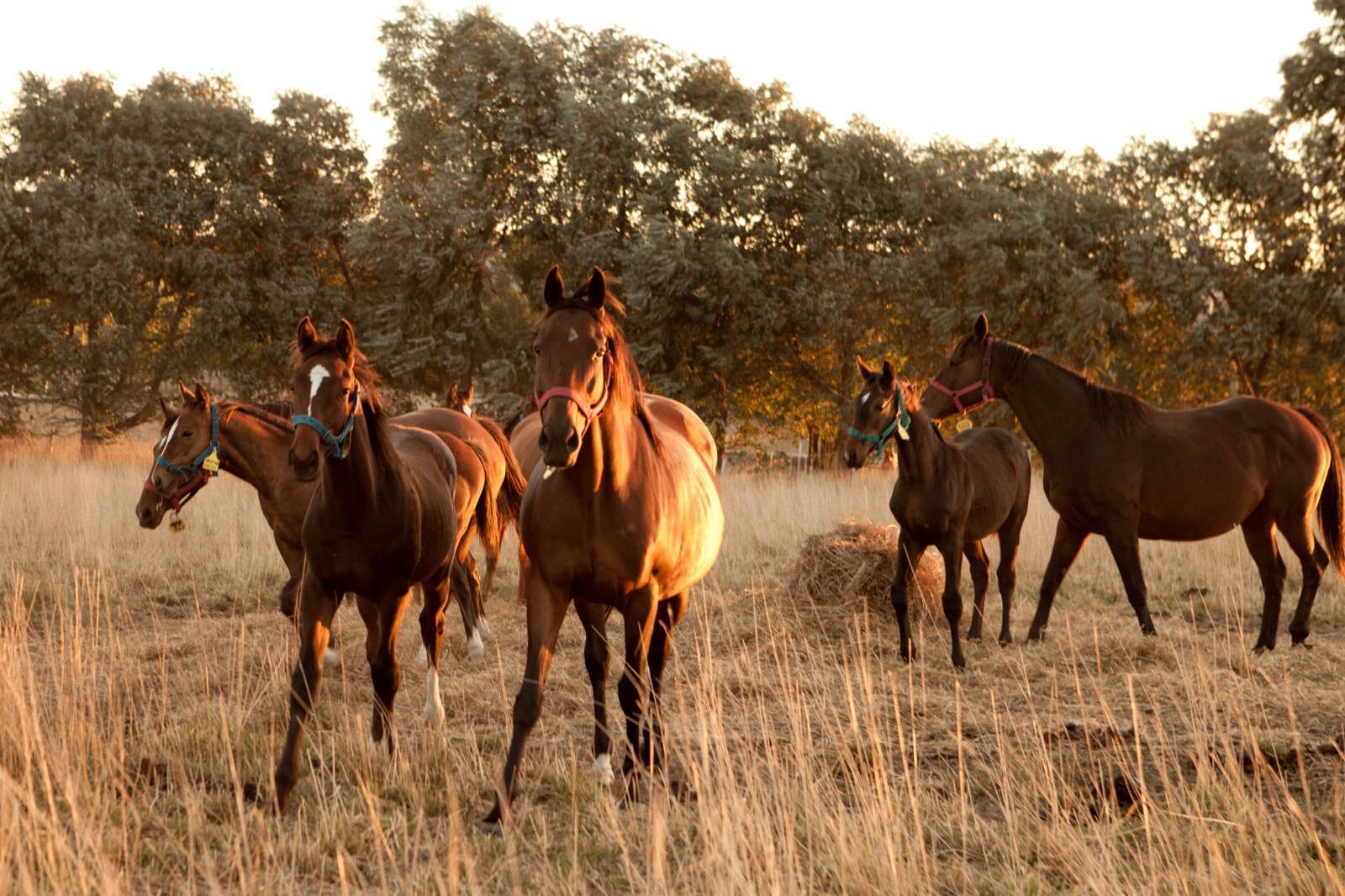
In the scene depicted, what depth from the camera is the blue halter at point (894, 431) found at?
6.75 metres

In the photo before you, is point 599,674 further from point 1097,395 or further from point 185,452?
point 1097,395

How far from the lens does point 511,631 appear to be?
25.3ft

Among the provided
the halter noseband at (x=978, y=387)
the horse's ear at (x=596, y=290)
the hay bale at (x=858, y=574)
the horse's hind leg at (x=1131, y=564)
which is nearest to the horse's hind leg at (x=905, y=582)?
the hay bale at (x=858, y=574)

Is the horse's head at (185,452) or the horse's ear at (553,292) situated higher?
the horse's ear at (553,292)

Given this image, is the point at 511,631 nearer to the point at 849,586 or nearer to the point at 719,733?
the point at 849,586

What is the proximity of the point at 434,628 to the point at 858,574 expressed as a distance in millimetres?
3604

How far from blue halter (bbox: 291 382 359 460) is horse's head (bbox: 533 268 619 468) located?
1.01 metres

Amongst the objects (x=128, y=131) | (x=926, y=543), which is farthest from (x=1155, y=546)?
Answer: (x=128, y=131)

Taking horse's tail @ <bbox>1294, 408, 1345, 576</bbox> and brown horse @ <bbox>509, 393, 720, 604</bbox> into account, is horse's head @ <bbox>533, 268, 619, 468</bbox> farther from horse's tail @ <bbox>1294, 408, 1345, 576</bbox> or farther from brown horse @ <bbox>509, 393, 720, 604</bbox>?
horse's tail @ <bbox>1294, 408, 1345, 576</bbox>

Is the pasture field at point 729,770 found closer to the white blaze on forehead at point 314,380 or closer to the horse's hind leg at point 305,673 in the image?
the horse's hind leg at point 305,673

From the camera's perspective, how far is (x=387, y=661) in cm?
458

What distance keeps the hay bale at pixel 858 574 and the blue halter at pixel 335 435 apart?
450cm

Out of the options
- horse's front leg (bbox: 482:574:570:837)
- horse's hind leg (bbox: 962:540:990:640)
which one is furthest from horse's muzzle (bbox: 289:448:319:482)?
horse's hind leg (bbox: 962:540:990:640)

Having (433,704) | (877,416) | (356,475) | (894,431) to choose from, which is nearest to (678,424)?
(877,416)
